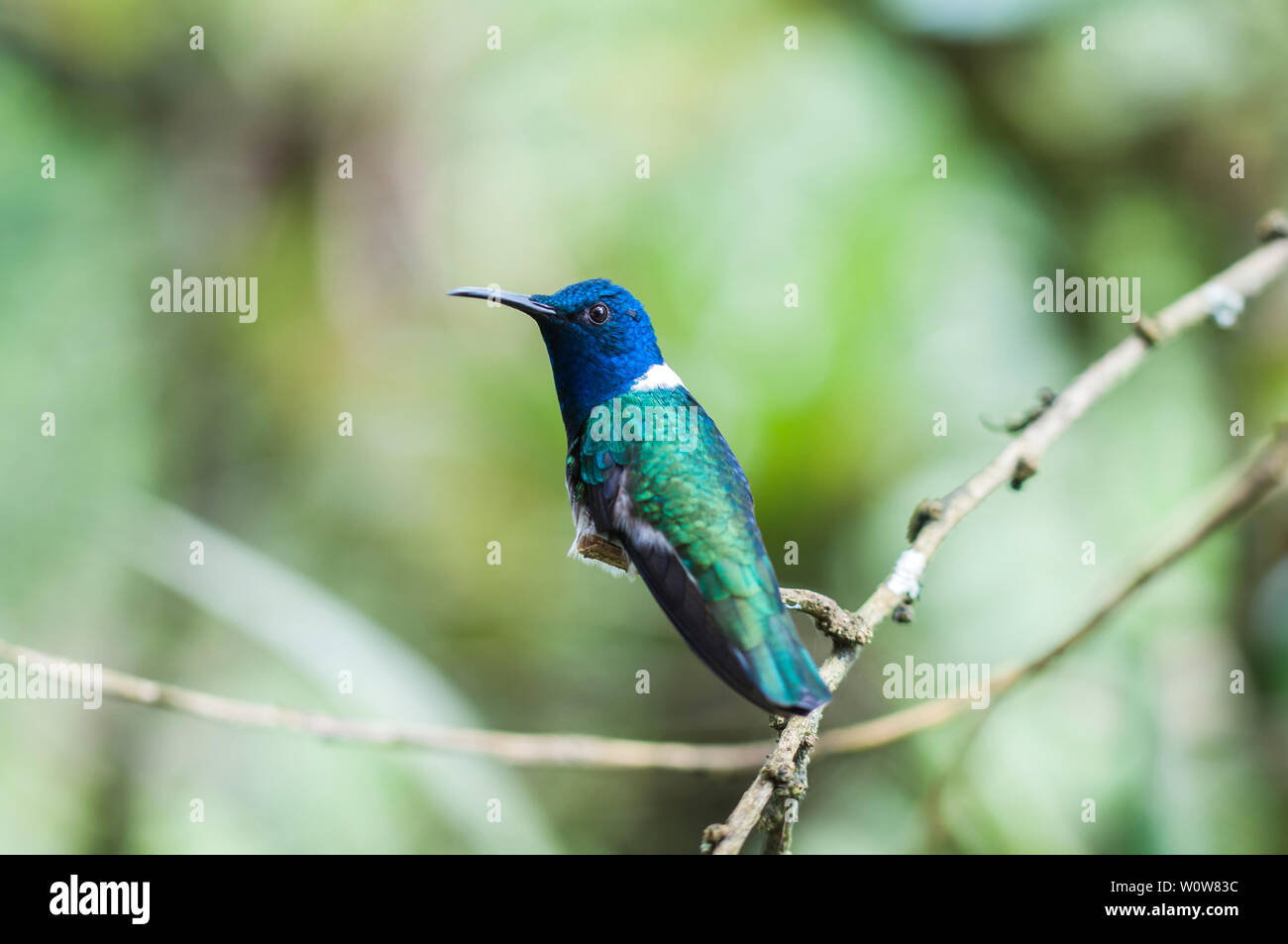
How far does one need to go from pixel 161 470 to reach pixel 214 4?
1981mm

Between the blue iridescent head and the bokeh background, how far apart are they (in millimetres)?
1305

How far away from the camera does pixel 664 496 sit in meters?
1.66

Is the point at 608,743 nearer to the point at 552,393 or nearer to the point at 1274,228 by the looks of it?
the point at 552,393

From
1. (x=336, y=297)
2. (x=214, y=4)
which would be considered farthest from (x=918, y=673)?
(x=214, y=4)

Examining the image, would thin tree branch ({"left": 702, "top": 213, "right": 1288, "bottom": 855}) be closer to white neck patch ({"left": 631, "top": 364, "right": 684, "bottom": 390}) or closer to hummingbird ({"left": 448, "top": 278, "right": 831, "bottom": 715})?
hummingbird ({"left": 448, "top": 278, "right": 831, "bottom": 715})

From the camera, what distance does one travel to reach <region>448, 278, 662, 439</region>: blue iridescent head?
1.89 m

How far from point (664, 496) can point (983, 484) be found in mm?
547

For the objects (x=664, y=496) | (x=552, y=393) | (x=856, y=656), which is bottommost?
(x=856, y=656)

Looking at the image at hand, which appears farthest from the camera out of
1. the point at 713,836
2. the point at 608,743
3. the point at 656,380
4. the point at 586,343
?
the point at 608,743

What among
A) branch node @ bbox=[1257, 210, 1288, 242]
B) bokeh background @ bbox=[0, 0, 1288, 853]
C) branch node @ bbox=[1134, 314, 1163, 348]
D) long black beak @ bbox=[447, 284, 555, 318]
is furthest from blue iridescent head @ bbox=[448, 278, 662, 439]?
branch node @ bbox=[1257, 210, 1288, 242]

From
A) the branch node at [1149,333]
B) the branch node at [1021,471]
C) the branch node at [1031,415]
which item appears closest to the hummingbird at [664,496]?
the branch node at [1021,471]

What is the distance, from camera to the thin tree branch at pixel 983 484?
1.25m

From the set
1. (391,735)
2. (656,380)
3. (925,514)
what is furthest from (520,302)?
(391,735)

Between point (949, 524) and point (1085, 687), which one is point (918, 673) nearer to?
point (1085, 687)
